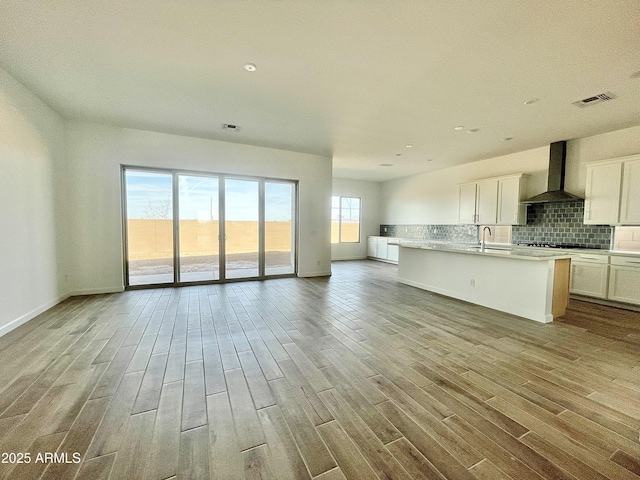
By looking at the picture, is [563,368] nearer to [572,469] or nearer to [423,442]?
[572,469]

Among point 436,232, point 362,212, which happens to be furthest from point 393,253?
point 362,212

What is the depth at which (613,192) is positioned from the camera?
14.4 ft

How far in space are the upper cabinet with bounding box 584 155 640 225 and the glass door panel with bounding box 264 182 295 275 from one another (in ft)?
19.1

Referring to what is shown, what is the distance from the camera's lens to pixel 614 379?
2.23 m

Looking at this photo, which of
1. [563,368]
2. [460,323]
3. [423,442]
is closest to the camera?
[423,442]

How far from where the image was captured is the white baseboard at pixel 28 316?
9.72ft

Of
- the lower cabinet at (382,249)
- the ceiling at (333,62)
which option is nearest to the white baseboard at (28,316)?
the ceiling at (333,62)

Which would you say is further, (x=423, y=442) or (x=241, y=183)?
(x=241, y=183)

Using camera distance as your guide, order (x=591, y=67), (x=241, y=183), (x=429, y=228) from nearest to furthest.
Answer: (x=591, y=67), (x=241, y=183), (x=429, y=228)

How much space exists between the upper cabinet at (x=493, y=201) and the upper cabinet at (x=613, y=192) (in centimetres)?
109

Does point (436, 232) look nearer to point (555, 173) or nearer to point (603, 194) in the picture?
point (555, 173)

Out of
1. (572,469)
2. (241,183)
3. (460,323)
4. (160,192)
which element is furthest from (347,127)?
(572,469)

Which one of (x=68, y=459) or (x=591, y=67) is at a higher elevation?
(x=591, y=67)

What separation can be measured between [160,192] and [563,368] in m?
6.50
